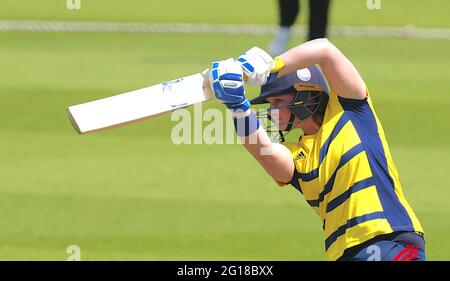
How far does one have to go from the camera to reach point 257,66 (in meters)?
4.75

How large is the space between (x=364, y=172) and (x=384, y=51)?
7.62 meters

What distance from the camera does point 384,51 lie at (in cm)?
1230

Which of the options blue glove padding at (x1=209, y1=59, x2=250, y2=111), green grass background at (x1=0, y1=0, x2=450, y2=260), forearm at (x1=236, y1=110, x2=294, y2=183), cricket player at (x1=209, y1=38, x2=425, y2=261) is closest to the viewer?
blue glove padding at (x1=209, y1=59, x2=250, y2=111)

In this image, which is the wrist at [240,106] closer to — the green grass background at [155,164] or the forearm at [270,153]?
the forearm at [270,153]

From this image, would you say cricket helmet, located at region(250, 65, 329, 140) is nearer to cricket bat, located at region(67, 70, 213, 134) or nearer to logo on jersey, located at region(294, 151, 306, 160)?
logo on jersey, located at region(294, 151, 306, 160)

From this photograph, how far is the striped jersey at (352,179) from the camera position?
4836 mm

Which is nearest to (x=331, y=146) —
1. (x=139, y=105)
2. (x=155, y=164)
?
(x=139, y=105)

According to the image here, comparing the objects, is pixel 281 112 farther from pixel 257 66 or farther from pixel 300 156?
pixel 257 66

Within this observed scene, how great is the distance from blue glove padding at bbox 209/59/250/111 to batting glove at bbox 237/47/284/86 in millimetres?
45

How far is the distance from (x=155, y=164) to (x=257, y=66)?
386 centimetres

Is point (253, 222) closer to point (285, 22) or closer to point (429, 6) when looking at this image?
point (285, 22)

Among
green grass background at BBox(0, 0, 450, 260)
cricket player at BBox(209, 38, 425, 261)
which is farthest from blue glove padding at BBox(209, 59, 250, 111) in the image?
green grass background at BBox(0, 0, 450, 260)

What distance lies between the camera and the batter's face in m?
5.00
